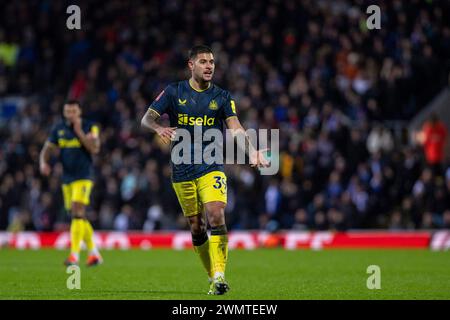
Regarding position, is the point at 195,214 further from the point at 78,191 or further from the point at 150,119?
the point at 78,191

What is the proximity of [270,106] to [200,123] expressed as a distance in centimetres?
1486

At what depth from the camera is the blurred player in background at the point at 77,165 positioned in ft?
53.8

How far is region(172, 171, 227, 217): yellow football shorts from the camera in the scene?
11297 mm

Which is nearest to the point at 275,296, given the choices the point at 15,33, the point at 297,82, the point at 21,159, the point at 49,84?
the point at 297,82

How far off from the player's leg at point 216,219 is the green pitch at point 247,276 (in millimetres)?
266

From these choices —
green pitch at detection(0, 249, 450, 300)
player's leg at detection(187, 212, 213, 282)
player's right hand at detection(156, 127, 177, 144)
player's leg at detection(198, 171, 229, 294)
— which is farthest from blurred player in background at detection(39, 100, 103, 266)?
player's right hand at detection(156, 127, 177, 144)

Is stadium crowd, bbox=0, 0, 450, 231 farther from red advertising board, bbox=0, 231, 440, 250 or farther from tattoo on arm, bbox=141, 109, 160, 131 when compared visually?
tattoo on arm, bbox=141, 109, 160, 131

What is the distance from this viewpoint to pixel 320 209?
79.9 feet

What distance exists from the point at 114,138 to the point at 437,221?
957 centimetres

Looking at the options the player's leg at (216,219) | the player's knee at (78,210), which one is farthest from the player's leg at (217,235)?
the player's knee at (78,210)

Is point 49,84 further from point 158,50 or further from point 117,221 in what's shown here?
point 117,221

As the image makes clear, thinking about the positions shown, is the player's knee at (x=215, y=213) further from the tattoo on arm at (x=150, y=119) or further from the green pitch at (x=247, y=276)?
the tattoo on arm at (x=150, y=119)

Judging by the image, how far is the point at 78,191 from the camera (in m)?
16.7

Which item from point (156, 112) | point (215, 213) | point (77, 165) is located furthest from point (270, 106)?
point (215, 213)
